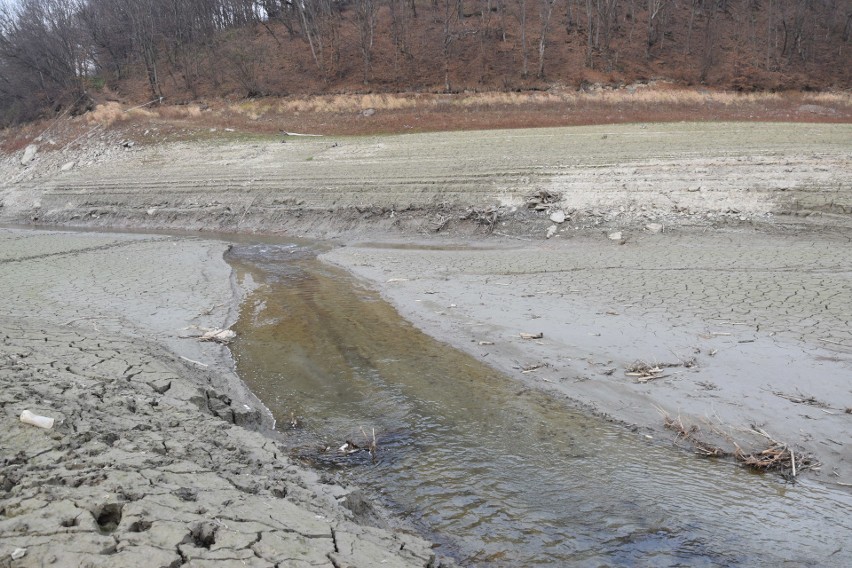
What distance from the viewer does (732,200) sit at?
14453 mm

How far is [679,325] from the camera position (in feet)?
25.5

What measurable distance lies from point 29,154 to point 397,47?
22290mm

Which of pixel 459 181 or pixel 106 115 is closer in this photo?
pixel 459 181

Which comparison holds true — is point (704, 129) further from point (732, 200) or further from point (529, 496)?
Result: point (529, 496)

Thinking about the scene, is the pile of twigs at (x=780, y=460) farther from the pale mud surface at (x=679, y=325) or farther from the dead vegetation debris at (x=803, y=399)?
the dead vegetation debris at (x=803, y=399)

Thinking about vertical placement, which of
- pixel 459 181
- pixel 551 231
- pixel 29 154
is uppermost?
pixel 29 154

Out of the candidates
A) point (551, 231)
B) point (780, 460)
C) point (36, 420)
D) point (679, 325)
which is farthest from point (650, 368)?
point (551, 231)

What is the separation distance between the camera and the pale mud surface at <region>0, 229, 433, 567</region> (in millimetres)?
3209

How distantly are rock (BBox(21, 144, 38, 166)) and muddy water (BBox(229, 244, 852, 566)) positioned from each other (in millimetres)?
29460

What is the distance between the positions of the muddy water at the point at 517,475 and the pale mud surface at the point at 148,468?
1.75ft

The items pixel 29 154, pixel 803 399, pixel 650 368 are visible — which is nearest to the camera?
pixel 803 399

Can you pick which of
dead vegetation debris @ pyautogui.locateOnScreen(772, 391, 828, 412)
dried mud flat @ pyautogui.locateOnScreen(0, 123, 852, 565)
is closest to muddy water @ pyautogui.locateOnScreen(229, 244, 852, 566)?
dried mud flat @ pyautogui.locateOnScreen(0, 123, 852, 565)

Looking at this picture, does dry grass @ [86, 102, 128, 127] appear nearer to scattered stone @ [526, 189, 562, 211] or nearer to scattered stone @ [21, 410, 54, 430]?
scattered stone @ [526, 189, 562, 211]

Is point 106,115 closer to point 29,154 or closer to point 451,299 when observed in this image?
point 29,154
